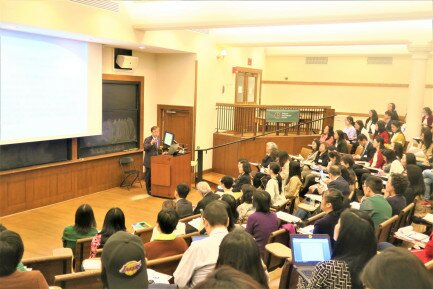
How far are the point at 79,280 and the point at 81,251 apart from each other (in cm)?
127

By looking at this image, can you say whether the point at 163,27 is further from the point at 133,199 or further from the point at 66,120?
the point at 133,199

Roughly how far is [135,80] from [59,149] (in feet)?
7.80

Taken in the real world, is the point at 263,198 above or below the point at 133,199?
above

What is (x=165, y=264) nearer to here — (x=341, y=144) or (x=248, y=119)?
(x=341, y=144)

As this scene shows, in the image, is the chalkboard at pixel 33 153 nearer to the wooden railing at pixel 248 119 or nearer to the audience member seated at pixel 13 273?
the wooden railing at pixel 248 119

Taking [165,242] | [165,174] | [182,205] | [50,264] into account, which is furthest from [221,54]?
[50,264]

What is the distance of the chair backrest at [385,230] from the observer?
12.9ft

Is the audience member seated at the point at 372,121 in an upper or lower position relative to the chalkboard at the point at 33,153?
upper

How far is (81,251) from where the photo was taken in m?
3.96

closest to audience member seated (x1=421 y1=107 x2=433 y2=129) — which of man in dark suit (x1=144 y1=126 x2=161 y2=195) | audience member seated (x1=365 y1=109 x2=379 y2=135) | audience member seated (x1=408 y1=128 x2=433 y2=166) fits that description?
audience member seated (x1=365 y1=109 x2=379 y2=135)

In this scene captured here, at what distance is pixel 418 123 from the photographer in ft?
31.2

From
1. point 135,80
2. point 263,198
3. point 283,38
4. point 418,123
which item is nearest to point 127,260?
point 263,198

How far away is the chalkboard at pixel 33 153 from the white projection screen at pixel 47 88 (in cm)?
32

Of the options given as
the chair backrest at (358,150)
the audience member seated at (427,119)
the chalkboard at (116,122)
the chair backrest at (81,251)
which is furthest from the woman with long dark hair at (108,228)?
the audience member seated at (427,119)
